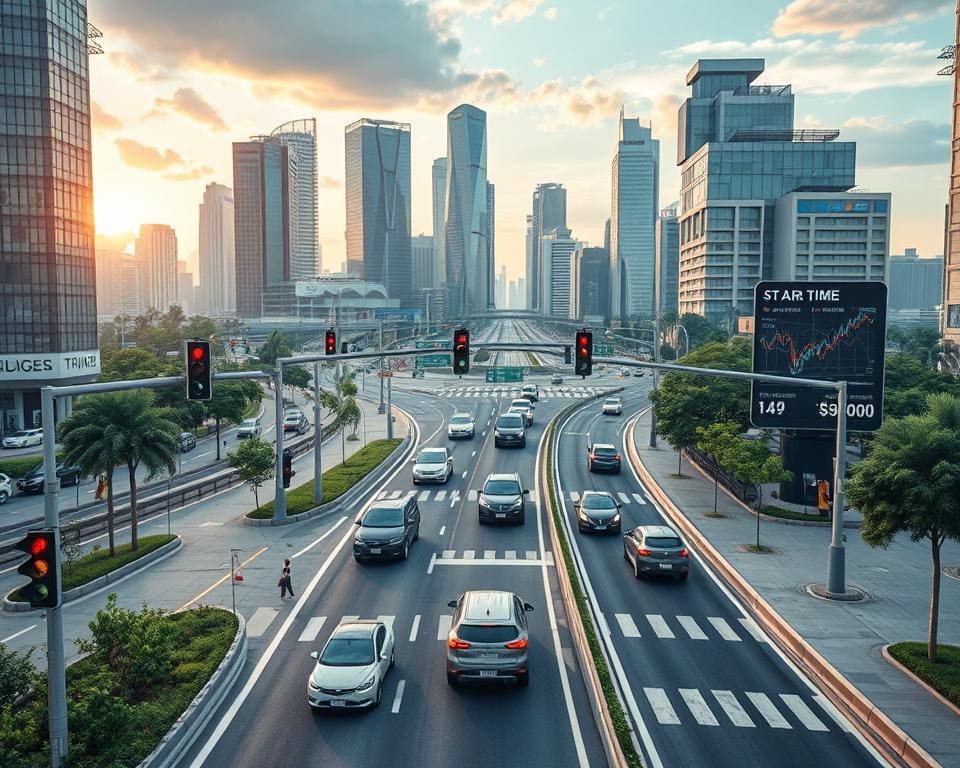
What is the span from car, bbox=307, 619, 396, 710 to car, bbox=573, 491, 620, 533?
49.9ft

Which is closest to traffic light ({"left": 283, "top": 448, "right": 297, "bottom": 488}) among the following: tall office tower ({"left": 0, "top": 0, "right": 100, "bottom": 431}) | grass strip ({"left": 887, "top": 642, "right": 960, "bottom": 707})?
grass strip ({"left": 887, "top": 642, "right": 960, "bottom": 707})

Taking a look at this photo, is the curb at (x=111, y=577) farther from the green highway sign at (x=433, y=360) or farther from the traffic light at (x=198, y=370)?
the green highway sign at (x=433, y=360)

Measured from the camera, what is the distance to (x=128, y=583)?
85.8 feet

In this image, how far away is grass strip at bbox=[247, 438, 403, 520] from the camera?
35594mm

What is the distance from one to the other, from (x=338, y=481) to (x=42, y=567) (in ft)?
97.2

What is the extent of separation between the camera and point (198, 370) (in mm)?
17953

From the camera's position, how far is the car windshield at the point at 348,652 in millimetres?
16219

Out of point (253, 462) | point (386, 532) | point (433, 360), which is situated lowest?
point (386, 532)

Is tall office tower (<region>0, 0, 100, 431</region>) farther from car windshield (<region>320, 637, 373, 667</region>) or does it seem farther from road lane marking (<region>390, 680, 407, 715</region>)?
road lane marking (<region>390, 680, 407, 715</region>)

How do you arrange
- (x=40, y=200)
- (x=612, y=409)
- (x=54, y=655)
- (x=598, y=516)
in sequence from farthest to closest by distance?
1. (x=612, y=409)
2. (x=40, y=200)
3. (x=598, y=516)
4. (x=54, y=655)

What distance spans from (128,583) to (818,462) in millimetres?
30824

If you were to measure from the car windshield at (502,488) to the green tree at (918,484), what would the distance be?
1625 cm

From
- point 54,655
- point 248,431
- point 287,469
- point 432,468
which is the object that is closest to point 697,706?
point 54,655

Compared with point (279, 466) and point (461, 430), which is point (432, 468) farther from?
point (461, 430)
